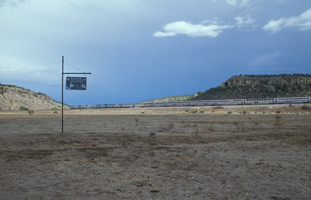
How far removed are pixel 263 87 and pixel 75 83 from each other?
8171cm

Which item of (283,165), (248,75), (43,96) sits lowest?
(283,165)

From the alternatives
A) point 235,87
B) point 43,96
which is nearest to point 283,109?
point 235,87

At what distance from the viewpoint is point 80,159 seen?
9914 mm

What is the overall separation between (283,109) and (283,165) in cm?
3764

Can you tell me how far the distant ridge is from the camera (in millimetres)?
80562

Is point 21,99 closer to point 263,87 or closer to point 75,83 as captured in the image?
point 75,83

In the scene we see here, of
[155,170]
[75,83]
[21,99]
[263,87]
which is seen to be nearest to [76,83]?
[75,83]

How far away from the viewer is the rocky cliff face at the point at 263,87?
8056 cm

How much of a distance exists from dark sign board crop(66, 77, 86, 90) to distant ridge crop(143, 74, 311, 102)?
75045 mm

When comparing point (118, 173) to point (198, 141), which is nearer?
point (118, 173)

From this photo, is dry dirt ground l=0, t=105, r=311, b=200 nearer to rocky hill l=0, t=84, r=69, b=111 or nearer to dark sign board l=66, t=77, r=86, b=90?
dark sign board l=66, t=77, r=86, b=90

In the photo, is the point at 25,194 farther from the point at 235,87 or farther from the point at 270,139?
the point at 235,87

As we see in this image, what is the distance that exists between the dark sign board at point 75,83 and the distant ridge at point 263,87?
75.0 metres

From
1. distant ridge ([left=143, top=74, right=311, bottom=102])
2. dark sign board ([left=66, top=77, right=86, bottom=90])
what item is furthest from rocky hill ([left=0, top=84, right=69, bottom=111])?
distant ridge ([left=143, top=74, right=311, bottom=102])
